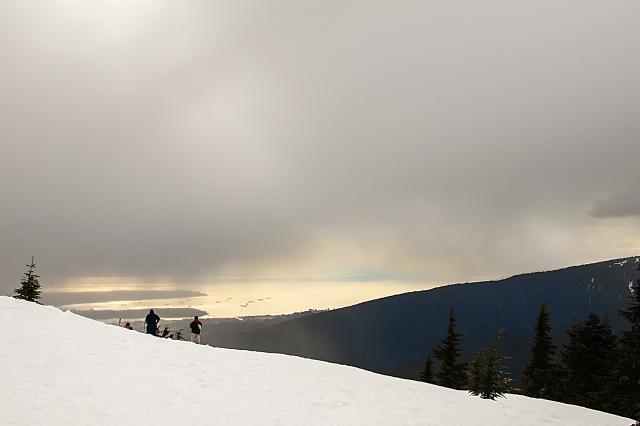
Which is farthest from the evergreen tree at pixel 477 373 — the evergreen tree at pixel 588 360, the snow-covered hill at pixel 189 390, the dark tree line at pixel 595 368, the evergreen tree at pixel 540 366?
the evergreen tree at pixel 540 366

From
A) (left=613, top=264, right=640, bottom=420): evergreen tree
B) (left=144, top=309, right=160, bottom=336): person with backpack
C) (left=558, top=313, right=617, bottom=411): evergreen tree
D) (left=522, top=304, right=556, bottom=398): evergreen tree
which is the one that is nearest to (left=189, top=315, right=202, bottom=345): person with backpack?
(left=144, top=309, right=160, bottom=336): person with backpack

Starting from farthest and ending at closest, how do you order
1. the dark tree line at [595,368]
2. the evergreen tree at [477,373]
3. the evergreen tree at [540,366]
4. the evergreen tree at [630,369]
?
the evergreen tree at [540,366]
the dark tree line at [595,368]
the evergreen tree at [630,369]
the evergreen tree at [477,373]

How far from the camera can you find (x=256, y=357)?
878 inches

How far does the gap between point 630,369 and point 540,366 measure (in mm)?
15753

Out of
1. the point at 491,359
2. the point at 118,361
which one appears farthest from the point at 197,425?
the point at 491,359

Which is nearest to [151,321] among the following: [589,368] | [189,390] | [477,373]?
[189,390]

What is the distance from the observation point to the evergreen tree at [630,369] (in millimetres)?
33469

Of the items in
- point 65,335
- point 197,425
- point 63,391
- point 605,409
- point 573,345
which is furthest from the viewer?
point 573,345

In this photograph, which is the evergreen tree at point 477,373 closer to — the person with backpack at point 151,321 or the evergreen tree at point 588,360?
the person with backpack at point 151,321

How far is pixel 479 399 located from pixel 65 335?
57.2ft

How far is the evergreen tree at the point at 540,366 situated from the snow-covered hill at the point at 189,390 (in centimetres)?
2978

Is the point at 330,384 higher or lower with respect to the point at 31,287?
lower

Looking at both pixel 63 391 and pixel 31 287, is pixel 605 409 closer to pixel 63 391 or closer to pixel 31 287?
pixel 63 391

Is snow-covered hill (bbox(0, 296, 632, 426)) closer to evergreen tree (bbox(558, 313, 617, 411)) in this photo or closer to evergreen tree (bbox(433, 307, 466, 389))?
evergreen tree (bbox(558, 313, 617, 411))
